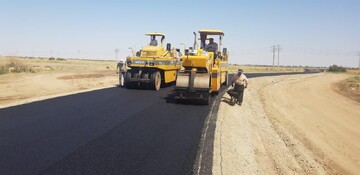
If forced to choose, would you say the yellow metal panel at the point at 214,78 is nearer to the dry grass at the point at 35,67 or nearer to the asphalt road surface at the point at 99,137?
the asphalt road surface at the point at 99,137

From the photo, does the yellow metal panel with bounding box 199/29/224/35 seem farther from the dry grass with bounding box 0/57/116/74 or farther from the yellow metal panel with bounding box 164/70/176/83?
the dry grass with bounding box 0/57/116/74

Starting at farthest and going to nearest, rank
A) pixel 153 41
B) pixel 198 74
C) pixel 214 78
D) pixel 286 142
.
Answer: pixel 153 41
pixel 214 78
pixel 198 74
pixel 286 142

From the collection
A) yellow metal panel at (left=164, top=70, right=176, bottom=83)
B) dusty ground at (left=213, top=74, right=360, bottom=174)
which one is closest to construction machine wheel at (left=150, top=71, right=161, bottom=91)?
yellow metal panel at (left=164, top=70, right=176, bottom=83)

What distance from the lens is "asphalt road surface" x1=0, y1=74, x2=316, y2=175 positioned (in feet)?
19.9

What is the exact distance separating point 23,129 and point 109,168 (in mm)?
3532

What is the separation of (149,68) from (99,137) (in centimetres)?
952

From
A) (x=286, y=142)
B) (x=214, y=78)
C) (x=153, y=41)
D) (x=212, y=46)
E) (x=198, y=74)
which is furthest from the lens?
(x=153, y=41)

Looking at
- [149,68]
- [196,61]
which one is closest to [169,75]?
[149,68]

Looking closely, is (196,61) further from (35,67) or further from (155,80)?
(35,67)

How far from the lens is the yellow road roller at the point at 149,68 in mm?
16844

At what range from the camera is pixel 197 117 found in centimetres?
1063

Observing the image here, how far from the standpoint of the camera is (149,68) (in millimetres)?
17094

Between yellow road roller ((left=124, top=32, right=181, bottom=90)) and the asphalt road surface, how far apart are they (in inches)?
173

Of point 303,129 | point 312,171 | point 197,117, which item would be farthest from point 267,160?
point 303,129
